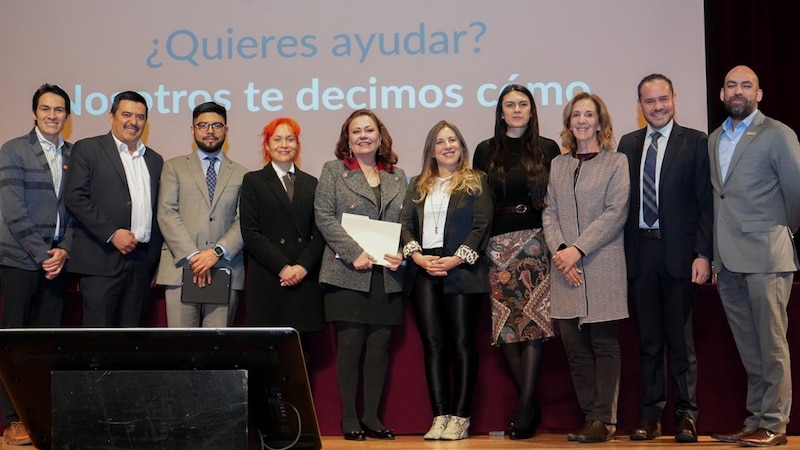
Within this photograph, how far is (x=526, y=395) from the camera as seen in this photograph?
427cm

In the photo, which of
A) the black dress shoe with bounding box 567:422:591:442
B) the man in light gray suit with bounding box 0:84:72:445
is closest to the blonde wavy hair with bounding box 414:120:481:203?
the black dress shoe with bounding box 567:422:591:442

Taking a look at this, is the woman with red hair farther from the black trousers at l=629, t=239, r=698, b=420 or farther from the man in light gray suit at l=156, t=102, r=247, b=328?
the black trousers at l=629, t=239, r=698, b=420

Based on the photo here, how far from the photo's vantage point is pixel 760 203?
4.05 m

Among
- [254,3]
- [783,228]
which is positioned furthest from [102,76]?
[783,228]

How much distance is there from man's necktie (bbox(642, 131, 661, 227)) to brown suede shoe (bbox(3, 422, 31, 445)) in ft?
10.6

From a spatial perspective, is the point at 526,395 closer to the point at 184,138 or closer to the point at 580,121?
the point at 580,121

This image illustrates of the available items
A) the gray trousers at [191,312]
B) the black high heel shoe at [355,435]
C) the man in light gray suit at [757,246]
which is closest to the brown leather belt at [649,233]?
the man in light gray suit at [757,246]

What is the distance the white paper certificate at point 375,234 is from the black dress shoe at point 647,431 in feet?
4.76

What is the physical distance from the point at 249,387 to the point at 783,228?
3016 mm

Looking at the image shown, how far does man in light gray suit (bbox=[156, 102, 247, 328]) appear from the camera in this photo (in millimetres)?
4359

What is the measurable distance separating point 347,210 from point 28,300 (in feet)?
5.49

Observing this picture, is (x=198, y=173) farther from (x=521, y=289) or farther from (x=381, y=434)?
(x=521, y=289)

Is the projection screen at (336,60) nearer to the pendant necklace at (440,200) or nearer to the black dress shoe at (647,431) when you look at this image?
the pendant necklace at (440,200)

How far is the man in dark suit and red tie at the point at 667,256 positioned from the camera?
4113 mm
